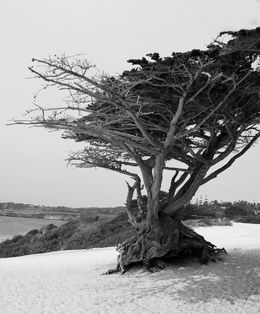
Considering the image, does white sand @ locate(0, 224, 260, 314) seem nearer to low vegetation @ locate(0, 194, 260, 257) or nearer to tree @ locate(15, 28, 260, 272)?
tree @ locate(15, 28, 260, 272)

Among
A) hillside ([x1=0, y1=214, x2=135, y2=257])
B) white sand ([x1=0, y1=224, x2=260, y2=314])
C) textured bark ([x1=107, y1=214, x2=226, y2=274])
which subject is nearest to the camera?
white sand ([x1=0, y1=224, x2=260, y2=314])

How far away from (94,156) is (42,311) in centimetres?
613

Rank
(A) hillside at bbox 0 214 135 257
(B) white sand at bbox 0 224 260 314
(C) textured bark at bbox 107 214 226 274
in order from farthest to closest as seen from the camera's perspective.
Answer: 1. (A) hillside at bbox 0 214 135 257
2. (C) textured bark at bbox 107 214 226 274
3. (B) white sand at bbox 0 224 260 314

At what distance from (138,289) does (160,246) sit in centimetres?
197

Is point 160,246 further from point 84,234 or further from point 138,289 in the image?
point 84,234

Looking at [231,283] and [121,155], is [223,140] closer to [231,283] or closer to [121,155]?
[121,155]

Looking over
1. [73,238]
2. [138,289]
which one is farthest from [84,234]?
[138,289]

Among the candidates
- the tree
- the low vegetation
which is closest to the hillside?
the low vegetation

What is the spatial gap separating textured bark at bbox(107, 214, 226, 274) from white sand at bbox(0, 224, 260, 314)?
342 mm

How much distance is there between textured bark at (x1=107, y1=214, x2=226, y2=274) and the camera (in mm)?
12000

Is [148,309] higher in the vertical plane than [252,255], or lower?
lower

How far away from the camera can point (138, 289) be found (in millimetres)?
10242

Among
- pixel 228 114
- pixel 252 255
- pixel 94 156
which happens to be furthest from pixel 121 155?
pixel 252 255

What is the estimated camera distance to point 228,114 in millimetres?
11438
